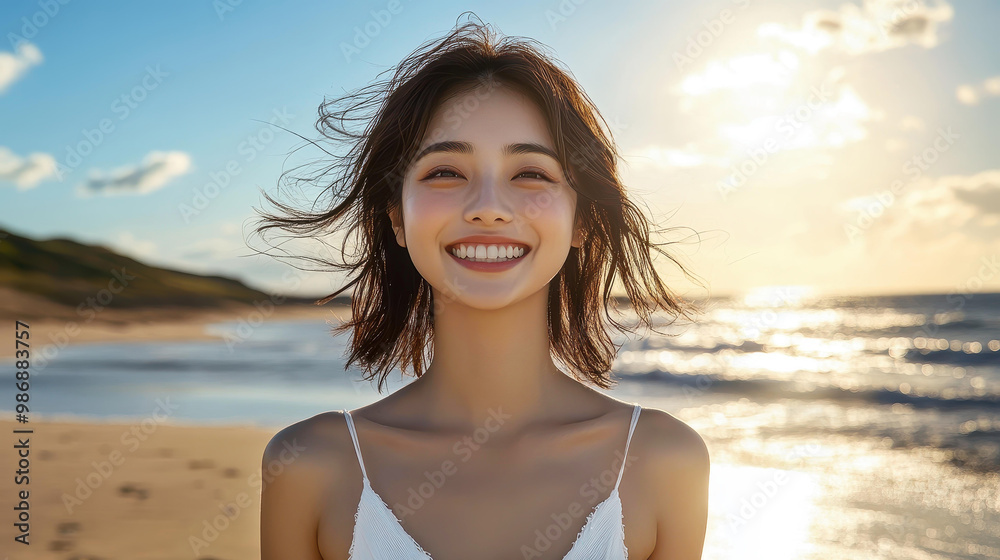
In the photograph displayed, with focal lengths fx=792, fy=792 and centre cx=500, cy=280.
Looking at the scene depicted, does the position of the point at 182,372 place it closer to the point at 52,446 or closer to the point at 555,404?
the point at 52,446

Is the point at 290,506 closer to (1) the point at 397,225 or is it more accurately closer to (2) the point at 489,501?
(2) the point at 489,501

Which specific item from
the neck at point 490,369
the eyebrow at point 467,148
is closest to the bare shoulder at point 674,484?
the neck at point 490,369

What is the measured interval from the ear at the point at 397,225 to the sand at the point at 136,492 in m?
4.15

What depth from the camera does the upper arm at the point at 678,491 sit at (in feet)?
7.20

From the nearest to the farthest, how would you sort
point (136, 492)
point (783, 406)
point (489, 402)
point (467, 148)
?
1. point (467, 148)
2. point (489, 402)
3. point (136, 492)
4. point (783, 406)

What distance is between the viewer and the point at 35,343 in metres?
21.6

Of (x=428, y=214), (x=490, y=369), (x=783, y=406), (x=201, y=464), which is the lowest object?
(x=201, y=464)

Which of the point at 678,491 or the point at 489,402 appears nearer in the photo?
the point at 678,491

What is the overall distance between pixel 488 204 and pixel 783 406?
44.9ft

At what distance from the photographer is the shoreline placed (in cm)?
2328

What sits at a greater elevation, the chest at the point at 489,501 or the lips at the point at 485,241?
A: the lips at the point at 485,241

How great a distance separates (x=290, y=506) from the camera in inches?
84.4

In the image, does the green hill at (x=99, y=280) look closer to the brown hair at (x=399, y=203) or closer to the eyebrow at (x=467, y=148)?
the brown hair at (x=399, y=203)

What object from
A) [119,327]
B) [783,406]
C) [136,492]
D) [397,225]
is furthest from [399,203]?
[119,327]
